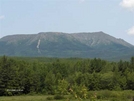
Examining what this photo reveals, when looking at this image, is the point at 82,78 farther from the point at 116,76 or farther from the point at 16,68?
the point at 16,68

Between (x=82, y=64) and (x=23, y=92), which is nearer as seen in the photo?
(x=23, y=92)

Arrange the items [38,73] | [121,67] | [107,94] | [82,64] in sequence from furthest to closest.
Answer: [82,64]
[121,67]
[38,73]
[107,94]

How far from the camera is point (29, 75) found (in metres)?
77.5

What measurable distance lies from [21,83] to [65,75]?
18181 mm

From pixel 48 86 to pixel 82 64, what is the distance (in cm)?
1982

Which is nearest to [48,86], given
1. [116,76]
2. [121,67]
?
[116,76]

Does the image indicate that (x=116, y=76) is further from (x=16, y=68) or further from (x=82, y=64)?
(x=16, y=68)

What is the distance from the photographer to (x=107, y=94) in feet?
198

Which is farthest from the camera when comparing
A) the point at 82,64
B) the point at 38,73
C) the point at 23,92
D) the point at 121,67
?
the point at 82,64

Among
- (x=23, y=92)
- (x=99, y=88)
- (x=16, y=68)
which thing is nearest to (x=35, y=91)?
(x=23, y=92)

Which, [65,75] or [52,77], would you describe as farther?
[65,75]

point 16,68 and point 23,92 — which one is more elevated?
point 16,68

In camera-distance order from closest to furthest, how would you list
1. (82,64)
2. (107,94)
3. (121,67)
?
(107,94) < (121,67) < (82,64)

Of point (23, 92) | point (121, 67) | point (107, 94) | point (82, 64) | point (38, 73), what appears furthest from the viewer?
point (82, 64)
